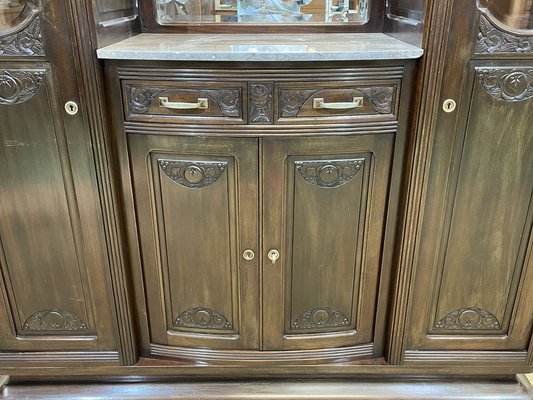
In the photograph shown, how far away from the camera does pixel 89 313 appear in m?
1.26

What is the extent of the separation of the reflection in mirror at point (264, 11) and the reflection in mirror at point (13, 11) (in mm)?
409

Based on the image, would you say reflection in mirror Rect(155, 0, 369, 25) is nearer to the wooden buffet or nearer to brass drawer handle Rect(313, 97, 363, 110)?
the wooden buffet

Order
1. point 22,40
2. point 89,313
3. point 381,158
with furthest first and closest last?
1. point 89,313
2. point 381,158
3. point 22,40

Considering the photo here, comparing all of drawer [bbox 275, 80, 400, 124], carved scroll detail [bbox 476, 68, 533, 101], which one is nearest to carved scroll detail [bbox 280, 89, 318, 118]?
drawer [bbox 275, 80, 400, 124]

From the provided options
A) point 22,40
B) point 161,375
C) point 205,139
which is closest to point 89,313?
point 161,375

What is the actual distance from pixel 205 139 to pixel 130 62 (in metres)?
0.23

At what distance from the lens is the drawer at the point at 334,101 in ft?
3.35

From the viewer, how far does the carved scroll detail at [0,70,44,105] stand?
1.01 m

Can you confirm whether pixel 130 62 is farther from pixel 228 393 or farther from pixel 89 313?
pixel 228 393

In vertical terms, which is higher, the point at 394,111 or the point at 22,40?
the point at 22,40

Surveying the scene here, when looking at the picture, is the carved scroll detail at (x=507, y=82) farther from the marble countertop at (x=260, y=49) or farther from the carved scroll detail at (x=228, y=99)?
the carved scroll detail at (x=228, y=99)

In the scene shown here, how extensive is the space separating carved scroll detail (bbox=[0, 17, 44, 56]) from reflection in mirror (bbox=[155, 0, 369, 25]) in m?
0.42

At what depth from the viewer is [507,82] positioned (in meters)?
1.02

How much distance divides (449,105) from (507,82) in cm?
13
